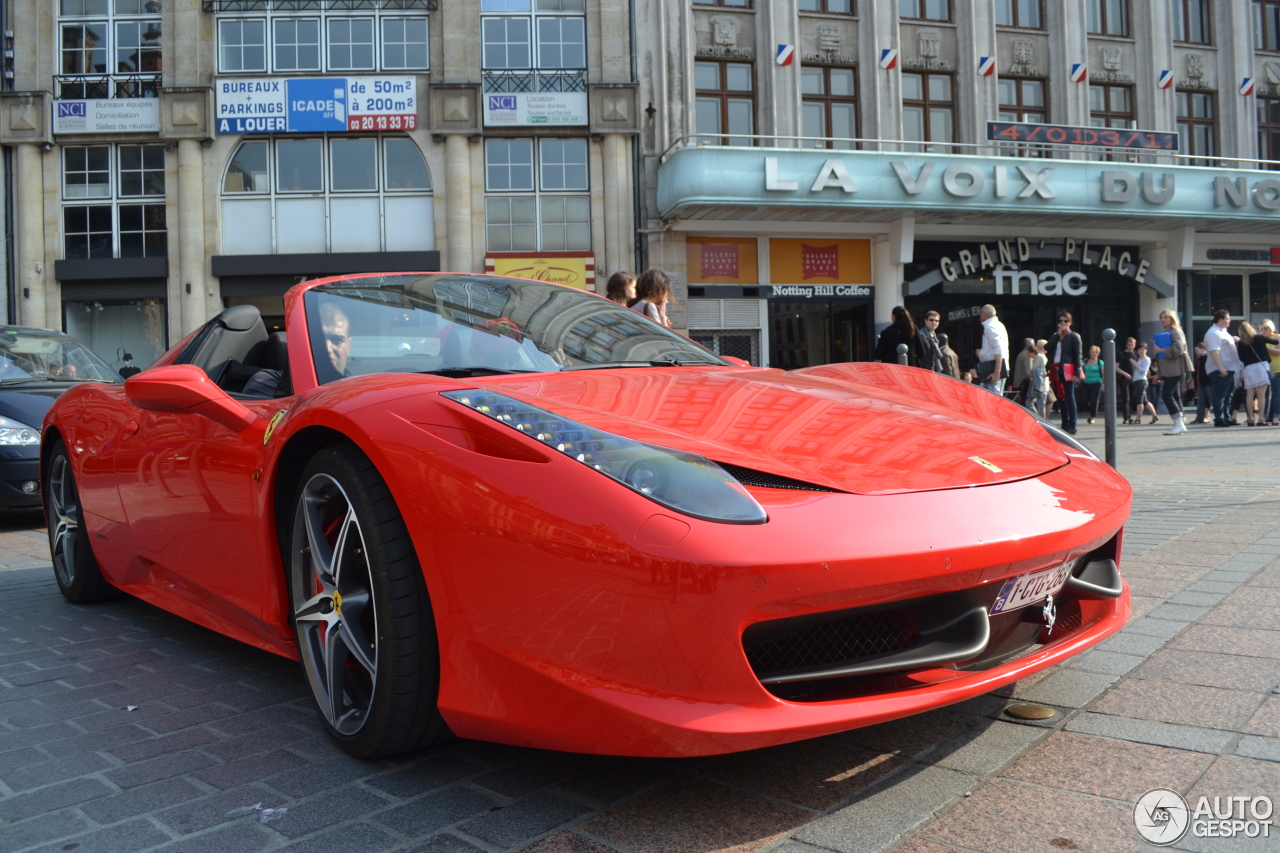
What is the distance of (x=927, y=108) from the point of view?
22.0 metres

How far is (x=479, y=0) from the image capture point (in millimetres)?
19797

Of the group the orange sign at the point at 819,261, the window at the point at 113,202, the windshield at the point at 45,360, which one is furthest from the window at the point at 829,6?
the windshield at the point at 45,360

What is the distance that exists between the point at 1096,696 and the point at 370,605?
1.83 metres

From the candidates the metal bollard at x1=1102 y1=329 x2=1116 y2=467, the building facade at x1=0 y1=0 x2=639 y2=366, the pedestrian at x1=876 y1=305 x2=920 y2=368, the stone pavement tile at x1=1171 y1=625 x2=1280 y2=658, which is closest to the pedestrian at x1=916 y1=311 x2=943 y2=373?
the pedestrian at x1=876 y1=305 x2=920 y2=368

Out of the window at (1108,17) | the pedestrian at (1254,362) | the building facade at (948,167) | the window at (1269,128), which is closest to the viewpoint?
the pedestrian at (1254,362)

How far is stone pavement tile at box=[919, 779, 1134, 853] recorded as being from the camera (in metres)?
1.71

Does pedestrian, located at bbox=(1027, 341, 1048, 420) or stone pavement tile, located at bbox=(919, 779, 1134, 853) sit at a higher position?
pedestrian, located at bbox=(1027, 341, 1048, 420)

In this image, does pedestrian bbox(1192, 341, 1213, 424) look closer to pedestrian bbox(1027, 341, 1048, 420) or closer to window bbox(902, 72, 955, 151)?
pedestrian bbox(1027, 341, 1048, 420)

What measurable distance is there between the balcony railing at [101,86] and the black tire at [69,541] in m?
17.9

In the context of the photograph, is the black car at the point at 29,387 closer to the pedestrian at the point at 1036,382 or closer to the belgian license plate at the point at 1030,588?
the belgian license plate at the point at 1030,588

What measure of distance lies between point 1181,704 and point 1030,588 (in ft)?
2.39

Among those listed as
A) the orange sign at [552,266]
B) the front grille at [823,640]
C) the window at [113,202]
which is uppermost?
the window at [113,202]

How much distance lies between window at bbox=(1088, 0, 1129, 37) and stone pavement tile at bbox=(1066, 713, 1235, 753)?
25.1 m

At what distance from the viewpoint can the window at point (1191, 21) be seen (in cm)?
2420
